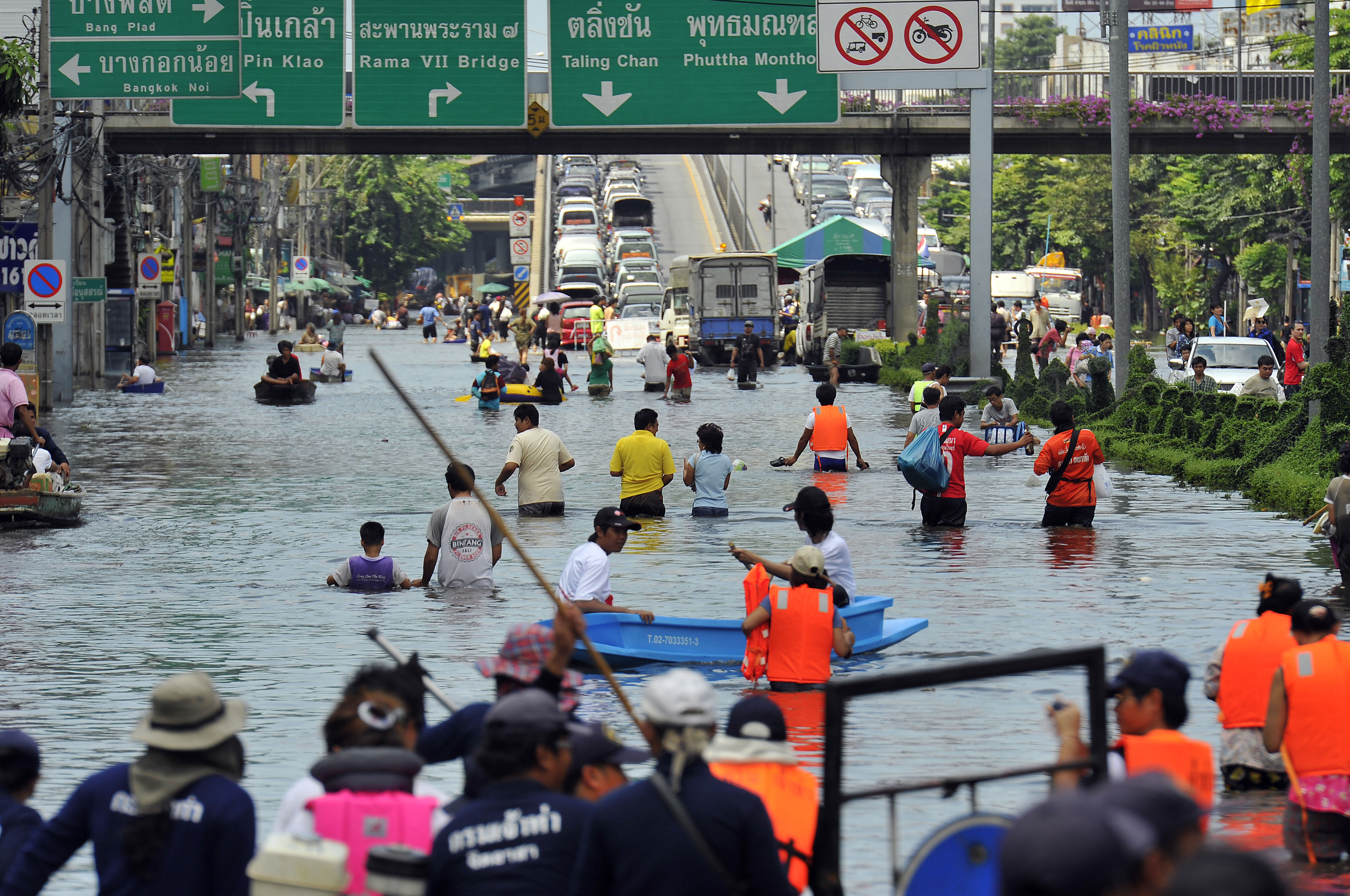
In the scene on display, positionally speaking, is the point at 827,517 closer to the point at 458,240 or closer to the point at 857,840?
the point at 857,840

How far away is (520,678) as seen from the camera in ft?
18.8

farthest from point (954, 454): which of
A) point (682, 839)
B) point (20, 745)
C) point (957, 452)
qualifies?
point (682, 839)

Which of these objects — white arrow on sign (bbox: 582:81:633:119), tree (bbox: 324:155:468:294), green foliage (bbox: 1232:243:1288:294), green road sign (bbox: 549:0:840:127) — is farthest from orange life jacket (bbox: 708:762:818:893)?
tree (bbox: 324:155:468:294)

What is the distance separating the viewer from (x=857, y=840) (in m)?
8.02

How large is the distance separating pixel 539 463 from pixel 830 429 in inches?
204

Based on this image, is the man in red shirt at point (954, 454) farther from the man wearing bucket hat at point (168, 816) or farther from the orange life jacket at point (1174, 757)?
the man wearing bucket hat at point (168, 816)

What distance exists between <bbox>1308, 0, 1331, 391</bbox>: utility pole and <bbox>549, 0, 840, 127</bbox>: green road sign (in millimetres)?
8243

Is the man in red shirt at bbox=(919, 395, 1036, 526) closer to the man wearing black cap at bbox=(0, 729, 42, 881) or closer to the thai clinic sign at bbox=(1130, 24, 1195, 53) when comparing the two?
the man wearing black cap at bbox=(0, 729, 42, 881)

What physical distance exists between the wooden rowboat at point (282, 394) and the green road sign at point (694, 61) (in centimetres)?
878

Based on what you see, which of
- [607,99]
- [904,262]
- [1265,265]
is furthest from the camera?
[1265,265]

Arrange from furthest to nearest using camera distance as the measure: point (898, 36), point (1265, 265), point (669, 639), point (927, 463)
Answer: point (1265, 265), point (898, 36), point (927, 463), point (669, 639)

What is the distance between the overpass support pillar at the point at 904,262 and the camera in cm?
4994

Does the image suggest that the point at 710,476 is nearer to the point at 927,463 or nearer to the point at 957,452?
the point at 927,463

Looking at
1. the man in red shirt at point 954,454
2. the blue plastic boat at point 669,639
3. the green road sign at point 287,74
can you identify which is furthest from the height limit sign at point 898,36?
the blue plastic boat at point 669,639
